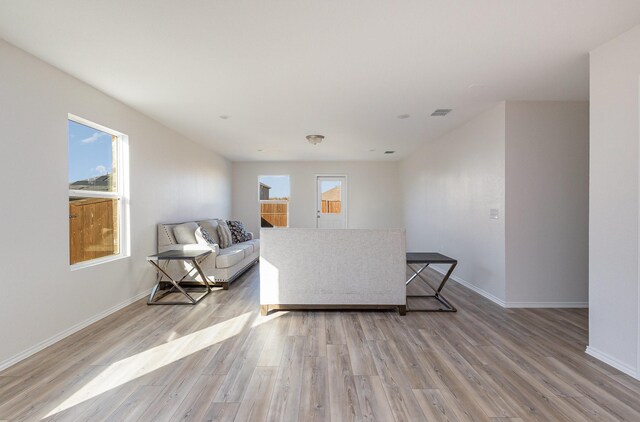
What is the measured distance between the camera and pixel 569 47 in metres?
2.32

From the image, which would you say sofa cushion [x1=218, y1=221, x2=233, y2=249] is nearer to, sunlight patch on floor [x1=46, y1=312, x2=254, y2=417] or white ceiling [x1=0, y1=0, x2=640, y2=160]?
white ceiling [x1=0, y1=0, x2=640, y2=160]

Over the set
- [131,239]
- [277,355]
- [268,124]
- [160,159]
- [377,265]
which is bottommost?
[277,355]

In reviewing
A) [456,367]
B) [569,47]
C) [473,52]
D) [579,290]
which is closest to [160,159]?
[473,52]

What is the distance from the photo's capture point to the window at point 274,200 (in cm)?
810

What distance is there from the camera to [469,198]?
14.0 feet

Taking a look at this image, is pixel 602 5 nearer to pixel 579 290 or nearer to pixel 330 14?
pixel 330 14

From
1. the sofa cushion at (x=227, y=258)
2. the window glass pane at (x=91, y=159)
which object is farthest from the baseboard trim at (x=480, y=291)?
the window glass pane at (x=91, y=159)

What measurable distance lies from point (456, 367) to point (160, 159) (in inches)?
171

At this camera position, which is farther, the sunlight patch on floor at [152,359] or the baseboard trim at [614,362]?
the baseboard trim at [614,362]

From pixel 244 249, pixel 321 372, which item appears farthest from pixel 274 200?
pixel 321 372

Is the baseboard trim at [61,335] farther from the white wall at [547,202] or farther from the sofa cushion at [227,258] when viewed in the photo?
the white wall at [547,202]

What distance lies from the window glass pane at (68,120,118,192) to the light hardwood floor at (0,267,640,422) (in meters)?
Answer: 1.45

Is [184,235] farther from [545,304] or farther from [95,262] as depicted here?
[545,304]

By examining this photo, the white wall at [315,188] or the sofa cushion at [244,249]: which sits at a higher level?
the white wall at [315,188]
